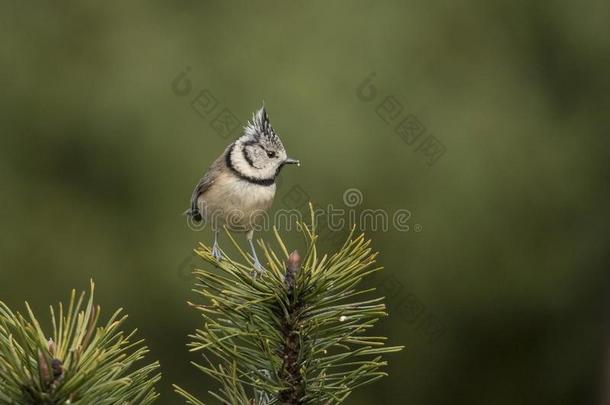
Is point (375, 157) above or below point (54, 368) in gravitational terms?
above

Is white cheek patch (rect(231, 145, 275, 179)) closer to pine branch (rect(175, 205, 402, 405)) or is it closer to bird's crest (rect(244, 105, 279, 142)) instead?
bird's crest (rect(244, 105, 279, 142))

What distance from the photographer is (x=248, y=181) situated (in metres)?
4.14

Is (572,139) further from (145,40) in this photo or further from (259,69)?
(145,40)

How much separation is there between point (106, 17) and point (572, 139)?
382 cm

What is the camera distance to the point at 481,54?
679 centimetres

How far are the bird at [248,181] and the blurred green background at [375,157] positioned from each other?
1732mm

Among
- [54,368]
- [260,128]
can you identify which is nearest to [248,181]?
[260,128]

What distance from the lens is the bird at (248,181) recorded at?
13.2 ft

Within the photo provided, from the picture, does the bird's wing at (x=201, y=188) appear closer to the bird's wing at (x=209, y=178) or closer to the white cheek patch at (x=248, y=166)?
the bird's wing at (x=209, y=178)

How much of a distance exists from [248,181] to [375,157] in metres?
2.19

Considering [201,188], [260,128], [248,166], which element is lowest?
[201,188]

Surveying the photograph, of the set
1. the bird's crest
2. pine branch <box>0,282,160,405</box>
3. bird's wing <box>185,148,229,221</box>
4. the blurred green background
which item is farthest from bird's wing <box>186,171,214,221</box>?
pine branch <box>0,282,160,405</box>

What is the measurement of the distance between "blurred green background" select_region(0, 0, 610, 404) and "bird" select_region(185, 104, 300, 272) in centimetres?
173

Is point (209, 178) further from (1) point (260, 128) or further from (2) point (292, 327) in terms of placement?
(2) point (292, 327)
